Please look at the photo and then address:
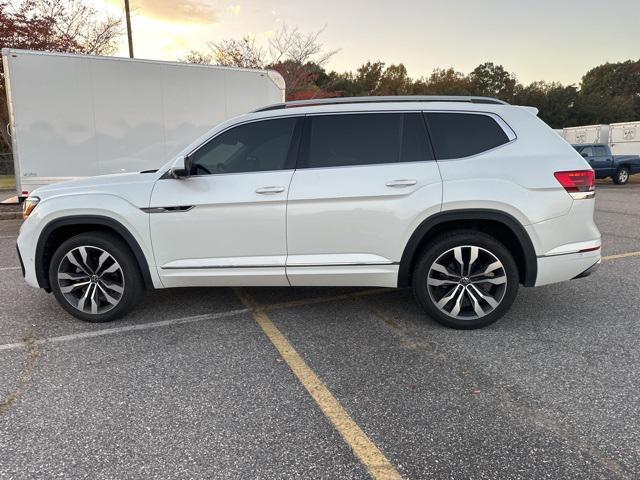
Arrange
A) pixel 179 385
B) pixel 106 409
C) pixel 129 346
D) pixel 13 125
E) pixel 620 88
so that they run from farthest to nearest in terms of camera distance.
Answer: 1. pixel 620 88
2. pixel 13 125
3. pixel 129 346
4. pixel 179 385
5. pixel 106 409

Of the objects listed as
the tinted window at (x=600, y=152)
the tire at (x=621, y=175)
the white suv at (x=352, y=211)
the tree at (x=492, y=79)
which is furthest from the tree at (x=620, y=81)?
the white suv at (x=352, y=211)

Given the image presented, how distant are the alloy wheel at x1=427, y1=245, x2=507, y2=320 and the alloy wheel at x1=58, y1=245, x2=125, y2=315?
9.11 ft

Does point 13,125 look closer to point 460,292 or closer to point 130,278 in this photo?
point 130,278

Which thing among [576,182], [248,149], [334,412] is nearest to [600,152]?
[576,182]

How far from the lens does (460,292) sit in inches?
153

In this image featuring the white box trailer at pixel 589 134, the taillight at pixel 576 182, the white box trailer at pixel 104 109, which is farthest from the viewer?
the white box trailer at pixel 589 134

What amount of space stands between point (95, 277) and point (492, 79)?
245 feet

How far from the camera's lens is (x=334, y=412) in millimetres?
2771

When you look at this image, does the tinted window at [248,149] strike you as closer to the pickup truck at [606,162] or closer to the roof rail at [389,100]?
the roof rail at [389,100]

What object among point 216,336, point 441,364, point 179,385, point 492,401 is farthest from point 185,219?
point 492,401

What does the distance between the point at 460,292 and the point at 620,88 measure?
288ft

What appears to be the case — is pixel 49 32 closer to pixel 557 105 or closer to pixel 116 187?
pixel 116 187

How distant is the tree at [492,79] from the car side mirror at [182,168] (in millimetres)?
68704

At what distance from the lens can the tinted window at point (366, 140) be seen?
389 cm
